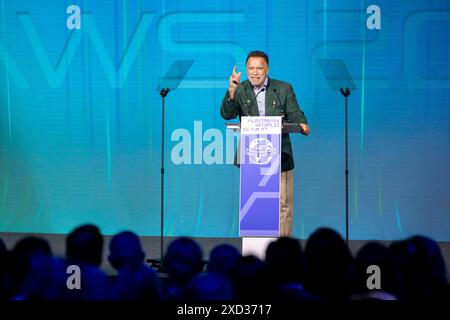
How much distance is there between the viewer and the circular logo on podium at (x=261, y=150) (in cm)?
502

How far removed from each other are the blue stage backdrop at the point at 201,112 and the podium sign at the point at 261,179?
236 cm

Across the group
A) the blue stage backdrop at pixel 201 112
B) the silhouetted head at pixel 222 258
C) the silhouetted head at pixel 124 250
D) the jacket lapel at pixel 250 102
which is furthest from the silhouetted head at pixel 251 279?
the blue stage backdrop at pixel 201 112

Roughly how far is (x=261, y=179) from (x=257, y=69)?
0.82 metres

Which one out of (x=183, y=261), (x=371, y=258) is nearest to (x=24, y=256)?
(x=183, y=261)

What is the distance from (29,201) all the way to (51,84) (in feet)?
3.81

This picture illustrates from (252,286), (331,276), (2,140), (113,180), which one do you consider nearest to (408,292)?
(331,276)

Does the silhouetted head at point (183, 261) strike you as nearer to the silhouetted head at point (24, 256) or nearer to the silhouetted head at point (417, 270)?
the silhouetted head at point (24, 256)

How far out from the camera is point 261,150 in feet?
16.5

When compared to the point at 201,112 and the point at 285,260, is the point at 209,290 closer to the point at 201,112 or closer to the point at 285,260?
the point at 285,260

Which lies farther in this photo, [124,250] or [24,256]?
[124,250]

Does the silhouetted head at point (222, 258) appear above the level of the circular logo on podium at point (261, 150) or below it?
below

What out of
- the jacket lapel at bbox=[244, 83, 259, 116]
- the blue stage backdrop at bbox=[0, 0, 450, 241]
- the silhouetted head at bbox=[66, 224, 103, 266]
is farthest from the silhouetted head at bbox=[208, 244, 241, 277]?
the blue stage backdrop at bbox=[0, 0, 450, 241]

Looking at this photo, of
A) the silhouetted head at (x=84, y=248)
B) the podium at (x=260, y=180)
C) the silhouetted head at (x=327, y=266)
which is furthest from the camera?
the podium at (x=260, y=180)
